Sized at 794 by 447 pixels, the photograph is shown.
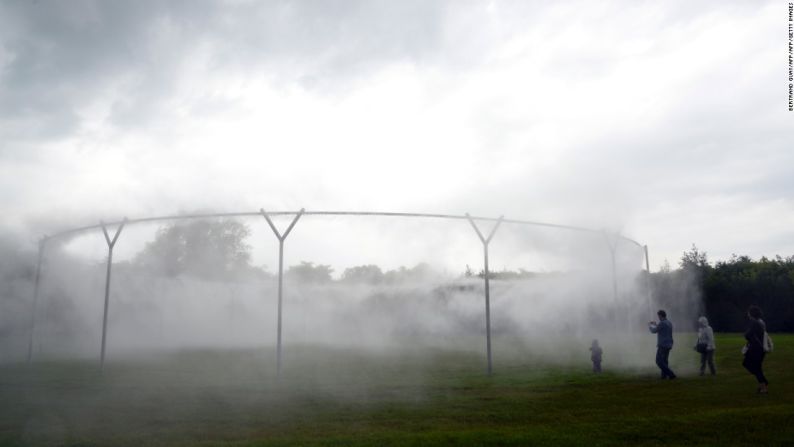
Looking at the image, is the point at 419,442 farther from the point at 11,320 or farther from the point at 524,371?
the point at 11,320

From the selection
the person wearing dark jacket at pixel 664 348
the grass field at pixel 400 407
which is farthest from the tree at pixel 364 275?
the person wearing dark jacket at pixel 664 348

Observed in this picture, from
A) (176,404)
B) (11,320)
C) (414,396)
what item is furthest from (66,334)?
(414,396)

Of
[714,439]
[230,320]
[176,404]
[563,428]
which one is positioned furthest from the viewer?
[230,320]

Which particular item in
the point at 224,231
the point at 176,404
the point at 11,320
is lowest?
the point at 176,404

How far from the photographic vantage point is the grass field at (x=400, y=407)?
9727 millimetres

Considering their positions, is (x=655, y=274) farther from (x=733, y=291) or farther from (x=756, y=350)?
(x=756, y=350)

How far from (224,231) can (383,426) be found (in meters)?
39.1

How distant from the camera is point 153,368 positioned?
24062mm

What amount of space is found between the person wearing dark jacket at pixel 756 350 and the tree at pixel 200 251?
33.9 meters

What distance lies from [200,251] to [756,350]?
3986 cm

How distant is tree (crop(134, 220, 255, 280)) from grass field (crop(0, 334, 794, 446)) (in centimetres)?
2259

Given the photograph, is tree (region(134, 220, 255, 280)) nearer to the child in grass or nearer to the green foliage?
the child in grass

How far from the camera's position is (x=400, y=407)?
13.1 m

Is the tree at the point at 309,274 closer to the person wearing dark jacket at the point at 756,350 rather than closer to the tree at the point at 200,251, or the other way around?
the tree at the point at 200,251
